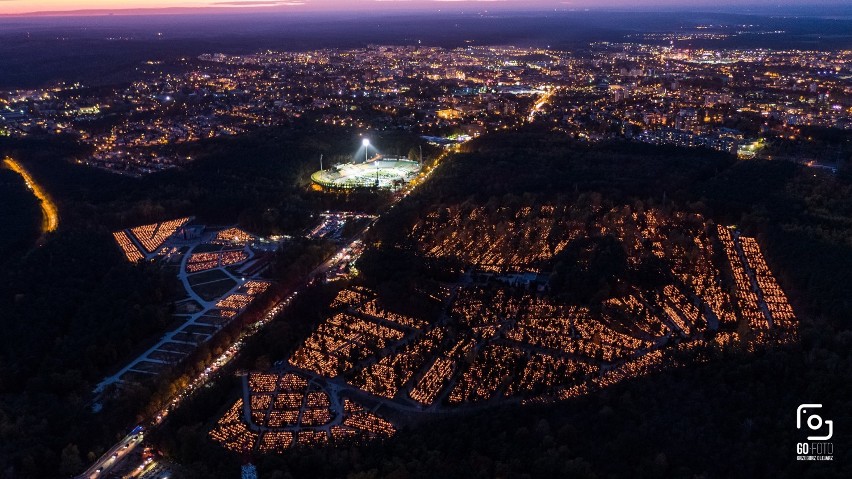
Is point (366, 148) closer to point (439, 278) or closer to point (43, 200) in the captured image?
point (43, 200)

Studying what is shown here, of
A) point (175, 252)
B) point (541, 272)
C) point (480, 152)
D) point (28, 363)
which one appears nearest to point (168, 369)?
point (28, 363)

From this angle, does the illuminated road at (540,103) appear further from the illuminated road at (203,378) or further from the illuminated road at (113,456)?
the illuminated road at (113,456)

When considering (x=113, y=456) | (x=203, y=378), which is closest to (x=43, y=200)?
(x=203, y=378)

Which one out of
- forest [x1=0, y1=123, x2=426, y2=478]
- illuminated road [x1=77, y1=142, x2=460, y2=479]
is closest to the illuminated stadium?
forest [x1=0, y1=123, x2=426, y2=478]

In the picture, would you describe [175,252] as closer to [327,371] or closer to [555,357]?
[327,371]

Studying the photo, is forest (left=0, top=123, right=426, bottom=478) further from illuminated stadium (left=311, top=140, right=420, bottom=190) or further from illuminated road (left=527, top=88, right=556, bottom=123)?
illuminated road (left=527, top=88, right=556, bottom=123)

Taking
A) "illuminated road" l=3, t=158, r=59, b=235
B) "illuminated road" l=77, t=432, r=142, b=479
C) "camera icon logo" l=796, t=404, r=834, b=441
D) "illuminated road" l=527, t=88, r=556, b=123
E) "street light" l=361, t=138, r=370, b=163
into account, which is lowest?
"illuminated road" l=77, t=432, r=142, b=479
